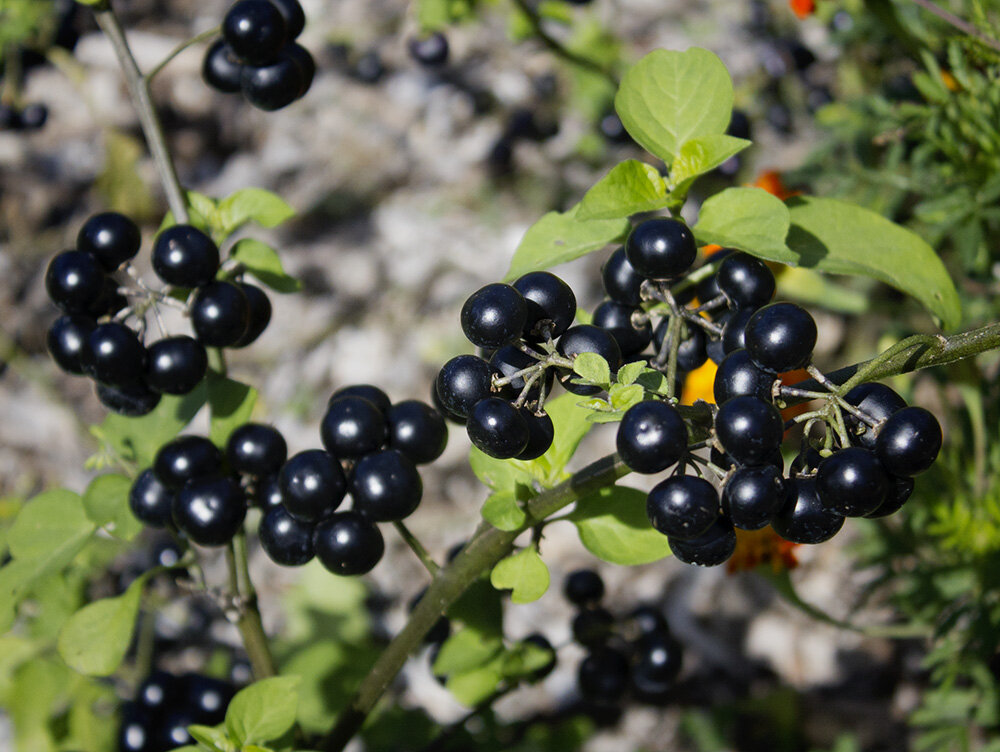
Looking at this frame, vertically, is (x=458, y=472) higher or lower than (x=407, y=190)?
lower

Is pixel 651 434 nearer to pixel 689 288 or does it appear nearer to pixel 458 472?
pixel 689 288

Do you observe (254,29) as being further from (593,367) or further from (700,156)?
(593,367)

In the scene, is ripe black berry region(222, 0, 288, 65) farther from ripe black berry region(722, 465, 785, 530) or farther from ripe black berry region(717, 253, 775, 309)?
ripe black berry region(722, 465, 785, 530)

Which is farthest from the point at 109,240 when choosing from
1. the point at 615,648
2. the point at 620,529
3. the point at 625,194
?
the point at 615,648

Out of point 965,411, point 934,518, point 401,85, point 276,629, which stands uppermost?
point 401,85

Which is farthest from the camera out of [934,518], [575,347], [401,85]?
[401,85]

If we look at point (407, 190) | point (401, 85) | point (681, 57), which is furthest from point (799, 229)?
point (401, 85)
